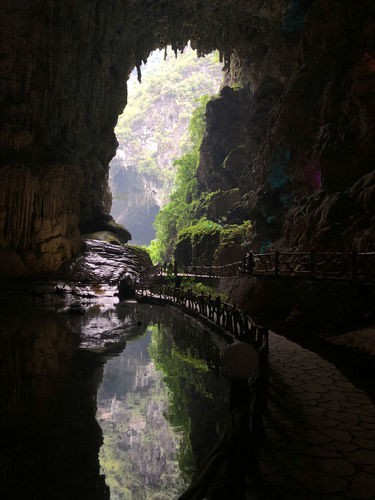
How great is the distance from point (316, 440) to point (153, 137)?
12788 cm

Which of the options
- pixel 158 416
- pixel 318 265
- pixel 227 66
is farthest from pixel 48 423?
pixel 227 66

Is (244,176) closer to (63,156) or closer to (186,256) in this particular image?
(186,256)

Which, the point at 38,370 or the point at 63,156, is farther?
the point at 63,156

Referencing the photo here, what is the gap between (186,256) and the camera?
134ft

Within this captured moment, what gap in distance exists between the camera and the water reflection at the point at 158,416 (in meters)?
5.68

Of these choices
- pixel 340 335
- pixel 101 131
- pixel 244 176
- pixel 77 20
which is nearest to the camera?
pixel 340 335

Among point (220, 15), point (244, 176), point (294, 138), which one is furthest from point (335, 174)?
point (244, 176)

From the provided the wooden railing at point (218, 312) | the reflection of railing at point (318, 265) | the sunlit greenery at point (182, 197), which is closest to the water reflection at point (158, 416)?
the wooden railing at point (218, 312)

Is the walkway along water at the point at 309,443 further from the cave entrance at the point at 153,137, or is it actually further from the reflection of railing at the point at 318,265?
the cave entrance at the point at 153,137

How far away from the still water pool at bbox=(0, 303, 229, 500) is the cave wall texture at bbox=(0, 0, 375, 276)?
8784 millimetres

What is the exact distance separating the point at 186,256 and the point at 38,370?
3094 cm

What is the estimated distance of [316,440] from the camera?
465 cm

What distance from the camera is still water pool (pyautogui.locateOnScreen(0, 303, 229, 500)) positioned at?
5.48 meters

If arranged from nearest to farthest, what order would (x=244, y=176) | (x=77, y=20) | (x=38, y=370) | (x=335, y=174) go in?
1. (x=38, y=370)
2. (x=335, y=174)
3. (x=77, y=20)
4. (x=244, y=176)
